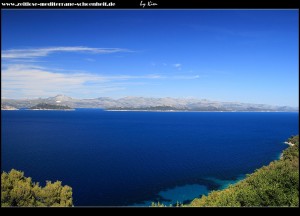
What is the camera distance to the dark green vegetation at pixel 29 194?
15.3 meters

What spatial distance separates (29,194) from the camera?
16.0 metres

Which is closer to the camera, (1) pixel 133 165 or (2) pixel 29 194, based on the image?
(2) pixel 29 194

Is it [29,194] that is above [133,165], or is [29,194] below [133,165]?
above

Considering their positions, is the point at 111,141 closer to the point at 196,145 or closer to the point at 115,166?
the point at 196,145

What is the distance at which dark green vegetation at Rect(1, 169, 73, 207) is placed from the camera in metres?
15.3

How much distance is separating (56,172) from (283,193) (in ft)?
135

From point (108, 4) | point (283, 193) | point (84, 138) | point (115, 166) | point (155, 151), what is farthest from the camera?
point (84, 138)

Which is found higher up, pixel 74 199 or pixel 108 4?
pixel 108 4

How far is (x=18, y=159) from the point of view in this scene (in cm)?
5650

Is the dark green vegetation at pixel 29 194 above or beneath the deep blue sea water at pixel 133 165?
above

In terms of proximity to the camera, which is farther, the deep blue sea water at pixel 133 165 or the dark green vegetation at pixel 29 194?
the deep blue sea water at pixel 133 165
